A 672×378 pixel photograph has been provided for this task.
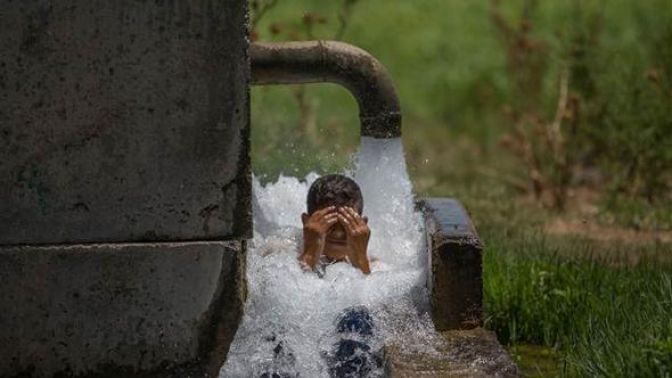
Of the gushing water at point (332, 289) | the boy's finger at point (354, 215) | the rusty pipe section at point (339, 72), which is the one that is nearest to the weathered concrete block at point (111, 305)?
the gushing water at point (332, 289)

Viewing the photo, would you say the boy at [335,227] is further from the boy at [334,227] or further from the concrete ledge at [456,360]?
the concrete ledge at [456,360]

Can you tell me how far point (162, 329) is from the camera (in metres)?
5.07

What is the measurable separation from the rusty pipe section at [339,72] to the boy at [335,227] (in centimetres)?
31

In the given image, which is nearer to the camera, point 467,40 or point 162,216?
point 162,216

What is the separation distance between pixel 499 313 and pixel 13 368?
2203mm

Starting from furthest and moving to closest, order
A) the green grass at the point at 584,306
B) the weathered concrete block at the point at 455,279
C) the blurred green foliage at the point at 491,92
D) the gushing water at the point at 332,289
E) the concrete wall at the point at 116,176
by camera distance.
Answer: the blurred green foliage at the point at 491,92, the weathered concrete block at the point at 455,279, the gushing water at the point at 332,289, the concrete wall at the point at 116,176, the green grass at the point at 584,306

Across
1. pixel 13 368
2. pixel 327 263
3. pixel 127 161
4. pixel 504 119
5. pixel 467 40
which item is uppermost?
pixel 467 40

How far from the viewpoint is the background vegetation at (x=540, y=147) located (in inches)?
238

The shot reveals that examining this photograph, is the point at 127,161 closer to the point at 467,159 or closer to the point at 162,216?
the point at 162,216

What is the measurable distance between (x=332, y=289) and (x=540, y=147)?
19.2ft

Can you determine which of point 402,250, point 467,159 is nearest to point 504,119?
point 467,159

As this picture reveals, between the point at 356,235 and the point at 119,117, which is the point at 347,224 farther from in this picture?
the point at 119,117

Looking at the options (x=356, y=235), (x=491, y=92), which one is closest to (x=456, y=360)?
(x=356, y=235)

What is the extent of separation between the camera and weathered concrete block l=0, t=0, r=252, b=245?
4883mm
